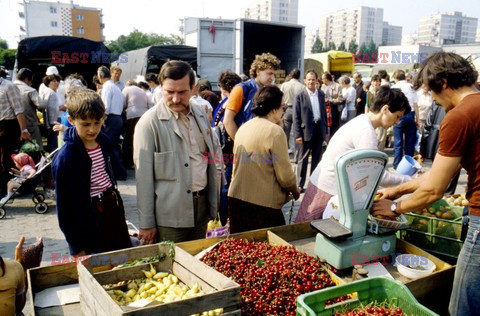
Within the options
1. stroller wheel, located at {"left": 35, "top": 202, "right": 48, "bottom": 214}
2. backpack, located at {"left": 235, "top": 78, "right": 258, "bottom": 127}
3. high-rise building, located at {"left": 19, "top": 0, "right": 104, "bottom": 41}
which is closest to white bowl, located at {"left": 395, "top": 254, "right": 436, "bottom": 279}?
backpack, located at {"left": 235, "top": 78, "right": 258, "bottom": 127}

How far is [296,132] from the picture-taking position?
6.88 metres

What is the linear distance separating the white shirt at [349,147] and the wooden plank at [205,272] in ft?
4.56

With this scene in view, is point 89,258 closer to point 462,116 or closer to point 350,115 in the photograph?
point 462,116

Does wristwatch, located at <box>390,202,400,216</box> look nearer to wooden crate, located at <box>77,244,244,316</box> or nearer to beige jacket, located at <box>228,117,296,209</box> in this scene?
beige jacket, located at <box>228,117,296,209</box>

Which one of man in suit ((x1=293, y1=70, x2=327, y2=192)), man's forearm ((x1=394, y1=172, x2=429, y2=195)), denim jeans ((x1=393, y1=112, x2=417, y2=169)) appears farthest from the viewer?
denim jeans ((x1=393, y1=112, x2=417, y2=169))

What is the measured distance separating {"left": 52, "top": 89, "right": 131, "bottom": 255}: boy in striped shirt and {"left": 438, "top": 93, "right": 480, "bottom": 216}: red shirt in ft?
6.78

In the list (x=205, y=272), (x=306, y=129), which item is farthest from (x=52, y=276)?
(x=306, y=129)

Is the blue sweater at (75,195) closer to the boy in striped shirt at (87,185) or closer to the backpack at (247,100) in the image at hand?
the boy in striped shirt at (87,185)

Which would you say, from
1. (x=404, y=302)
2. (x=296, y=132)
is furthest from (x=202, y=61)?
(x=404, y=302)

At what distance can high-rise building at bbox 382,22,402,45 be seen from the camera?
130125 millimetres

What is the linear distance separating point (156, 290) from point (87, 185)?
867 millimetres

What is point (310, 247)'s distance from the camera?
2656mm

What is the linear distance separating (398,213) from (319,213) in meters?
0.95

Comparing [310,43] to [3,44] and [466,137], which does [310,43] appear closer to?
[3,44]
